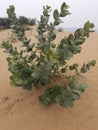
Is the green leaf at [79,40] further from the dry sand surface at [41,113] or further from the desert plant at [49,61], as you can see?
the dry sand surface at [41,113]

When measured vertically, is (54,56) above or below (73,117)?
above

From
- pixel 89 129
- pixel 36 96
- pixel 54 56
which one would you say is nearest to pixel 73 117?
pixel 89 129

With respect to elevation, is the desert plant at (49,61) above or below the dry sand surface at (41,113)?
above

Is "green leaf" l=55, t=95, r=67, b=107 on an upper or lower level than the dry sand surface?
upper

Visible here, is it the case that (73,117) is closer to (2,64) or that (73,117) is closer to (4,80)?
(4,80)

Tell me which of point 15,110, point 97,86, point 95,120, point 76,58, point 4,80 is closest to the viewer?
point 95,120

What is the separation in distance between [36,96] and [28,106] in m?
0.20

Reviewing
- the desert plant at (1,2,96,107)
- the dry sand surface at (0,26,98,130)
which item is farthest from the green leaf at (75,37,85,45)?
the dry sand surface at (0,26,98,130)

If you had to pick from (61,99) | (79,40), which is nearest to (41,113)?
(61,99)

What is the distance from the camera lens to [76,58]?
5.96m

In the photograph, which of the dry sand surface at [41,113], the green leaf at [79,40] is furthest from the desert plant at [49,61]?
the dry sand surface at [41,113]

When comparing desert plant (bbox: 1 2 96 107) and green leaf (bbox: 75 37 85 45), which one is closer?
desert plant (bbox: 1 2 96 107)

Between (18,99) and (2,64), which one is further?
(2,64)

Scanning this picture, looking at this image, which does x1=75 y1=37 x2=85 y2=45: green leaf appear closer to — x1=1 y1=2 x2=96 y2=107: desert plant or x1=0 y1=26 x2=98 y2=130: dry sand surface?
x1=1 y1=2 x2=96 y2=107: desert plant
